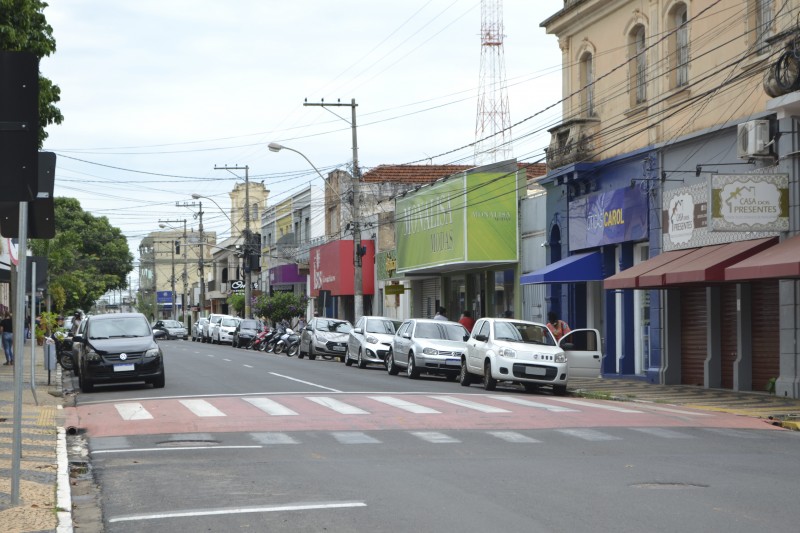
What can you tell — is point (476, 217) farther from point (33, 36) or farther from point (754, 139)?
point (33, 36)

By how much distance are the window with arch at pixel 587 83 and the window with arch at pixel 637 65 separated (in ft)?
7.39

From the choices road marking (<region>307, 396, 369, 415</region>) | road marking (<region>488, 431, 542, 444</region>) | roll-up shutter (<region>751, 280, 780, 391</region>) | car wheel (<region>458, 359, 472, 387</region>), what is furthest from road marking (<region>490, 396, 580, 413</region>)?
roll-up shutter (<region>751, 280, 780, 391</region>)

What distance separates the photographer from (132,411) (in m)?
18.6

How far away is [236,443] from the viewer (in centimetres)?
1425

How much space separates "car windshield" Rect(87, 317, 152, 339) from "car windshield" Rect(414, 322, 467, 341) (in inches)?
292

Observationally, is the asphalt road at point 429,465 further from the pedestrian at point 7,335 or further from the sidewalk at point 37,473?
the pedestrian at point 7,335

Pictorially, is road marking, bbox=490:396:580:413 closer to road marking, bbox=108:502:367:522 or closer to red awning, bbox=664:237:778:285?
red awning, bbox=664:237:778:285

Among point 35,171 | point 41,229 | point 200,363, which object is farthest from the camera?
point 200,363

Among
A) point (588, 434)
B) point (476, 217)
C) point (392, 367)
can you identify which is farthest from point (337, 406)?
point (476, 217)

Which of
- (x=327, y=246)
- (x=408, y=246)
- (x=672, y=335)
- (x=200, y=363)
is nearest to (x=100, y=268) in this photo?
(x=327, y=246)

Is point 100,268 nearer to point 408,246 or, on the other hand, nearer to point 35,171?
point 408,246

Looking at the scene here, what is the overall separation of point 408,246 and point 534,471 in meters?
35.8

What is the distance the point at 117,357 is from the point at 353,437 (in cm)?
990

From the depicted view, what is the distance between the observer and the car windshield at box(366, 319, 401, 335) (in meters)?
35.0
